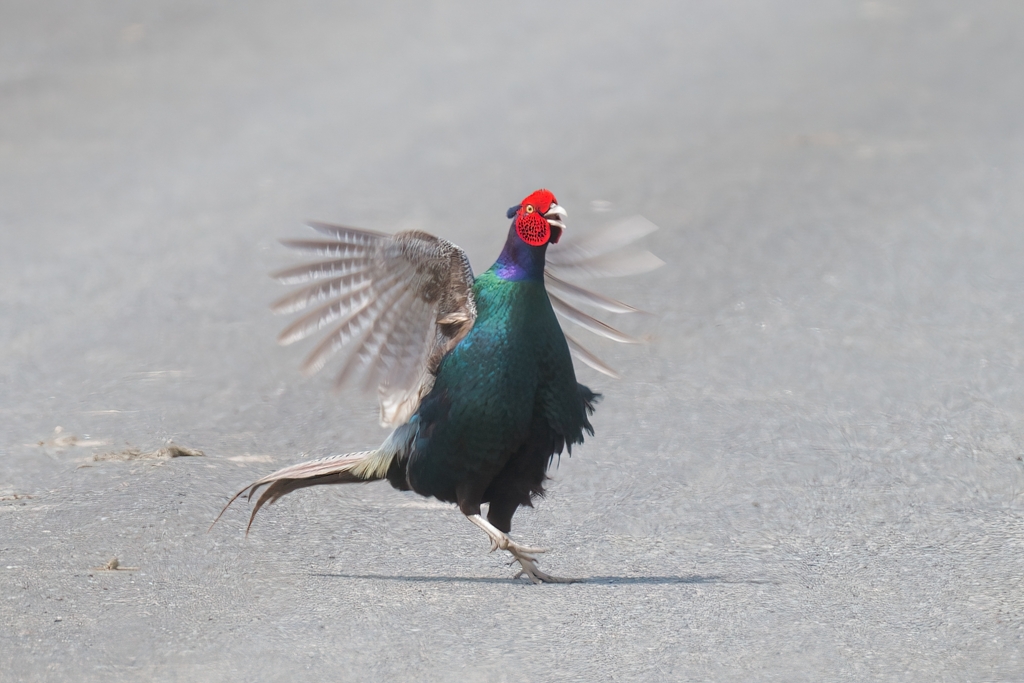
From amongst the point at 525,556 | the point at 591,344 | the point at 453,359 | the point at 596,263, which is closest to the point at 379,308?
the point at 453,359

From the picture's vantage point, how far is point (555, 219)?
159 inches

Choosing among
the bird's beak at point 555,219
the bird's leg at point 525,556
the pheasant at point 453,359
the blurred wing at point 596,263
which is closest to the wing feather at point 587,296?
the blurred wing at point 596,263

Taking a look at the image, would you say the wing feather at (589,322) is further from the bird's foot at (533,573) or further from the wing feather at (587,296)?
the bird's foot at (533,573)

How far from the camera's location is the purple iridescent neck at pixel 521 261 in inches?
159

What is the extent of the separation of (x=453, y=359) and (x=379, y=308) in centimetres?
34

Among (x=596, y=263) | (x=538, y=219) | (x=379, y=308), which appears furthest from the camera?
(x=596, y=263)

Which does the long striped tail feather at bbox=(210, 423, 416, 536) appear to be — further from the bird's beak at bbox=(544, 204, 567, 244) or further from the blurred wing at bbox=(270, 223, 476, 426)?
the bird's beak at bbox=(544, 204, 567, 244)

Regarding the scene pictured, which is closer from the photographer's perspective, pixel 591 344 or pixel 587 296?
pixel 587 296

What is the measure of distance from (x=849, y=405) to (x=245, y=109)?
4.75m

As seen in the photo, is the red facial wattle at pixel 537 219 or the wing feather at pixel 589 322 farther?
the wing feather at pixel 589 322

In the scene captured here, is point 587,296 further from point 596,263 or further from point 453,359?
point 453,359

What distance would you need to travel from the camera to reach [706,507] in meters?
4.61

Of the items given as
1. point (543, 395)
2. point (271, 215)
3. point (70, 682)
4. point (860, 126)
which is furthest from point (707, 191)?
point (70, 682)

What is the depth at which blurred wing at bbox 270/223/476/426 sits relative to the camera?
420cm
